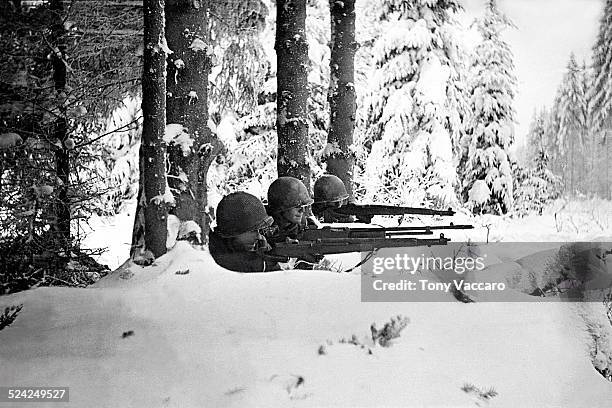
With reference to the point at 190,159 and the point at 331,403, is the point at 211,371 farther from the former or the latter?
the point at 190,159

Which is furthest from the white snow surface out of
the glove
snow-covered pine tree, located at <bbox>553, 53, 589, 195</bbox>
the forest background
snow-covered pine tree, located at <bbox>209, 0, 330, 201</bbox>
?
snow-covered pine tree, located at <bbox>209, 0, 330, 201</bbox>

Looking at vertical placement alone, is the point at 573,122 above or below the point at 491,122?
below

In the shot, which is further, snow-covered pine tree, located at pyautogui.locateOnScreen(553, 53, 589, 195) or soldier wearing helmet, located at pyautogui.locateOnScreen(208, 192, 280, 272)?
snow-covered pine tree, located at pyautogui.locateOnScreen(553, 53, 589, 195)

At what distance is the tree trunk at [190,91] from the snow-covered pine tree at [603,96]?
25.9 feet

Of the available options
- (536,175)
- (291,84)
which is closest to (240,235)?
(291,84)

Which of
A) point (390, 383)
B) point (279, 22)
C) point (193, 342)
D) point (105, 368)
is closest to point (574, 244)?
point (390, 383)

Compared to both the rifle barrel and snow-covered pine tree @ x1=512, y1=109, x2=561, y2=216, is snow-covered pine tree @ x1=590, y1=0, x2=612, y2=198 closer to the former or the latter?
snow-covered pine tree @ x1=512, y1=109, x2=561, y2=216

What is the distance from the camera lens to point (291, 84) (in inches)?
287

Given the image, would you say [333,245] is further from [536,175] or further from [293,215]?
[536,175]

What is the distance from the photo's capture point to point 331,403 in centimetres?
264

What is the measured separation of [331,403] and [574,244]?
2.73 metres

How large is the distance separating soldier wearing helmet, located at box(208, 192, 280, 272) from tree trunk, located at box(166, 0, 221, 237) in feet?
1.11

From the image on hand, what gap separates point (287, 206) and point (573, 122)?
11271 mm

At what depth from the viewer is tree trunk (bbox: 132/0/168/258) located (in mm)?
4656
